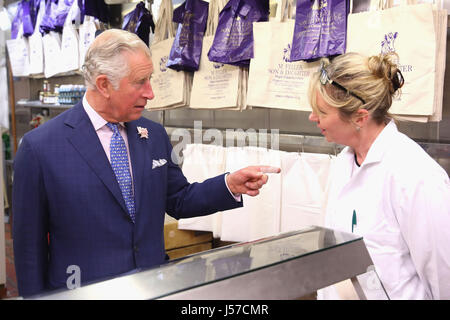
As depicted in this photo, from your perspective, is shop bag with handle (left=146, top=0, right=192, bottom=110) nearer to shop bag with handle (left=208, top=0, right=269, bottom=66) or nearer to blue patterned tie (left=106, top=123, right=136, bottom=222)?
shop bag with handle (left=208, top=0, right=269, bottom=66)

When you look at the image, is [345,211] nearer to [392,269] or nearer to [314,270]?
[392,269]

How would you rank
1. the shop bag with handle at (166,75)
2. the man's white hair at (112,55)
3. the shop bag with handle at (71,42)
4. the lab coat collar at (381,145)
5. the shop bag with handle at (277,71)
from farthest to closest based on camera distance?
1. the shop bag with handle at (71,42)
2. the shop bag with handle at (166,75)
3. the shop bag with handle at (277,71)
4. the man's white hair at (112,55)
5. the lab coat collar at (381,145)

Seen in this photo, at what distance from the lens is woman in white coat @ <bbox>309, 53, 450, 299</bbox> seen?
57.7 inches

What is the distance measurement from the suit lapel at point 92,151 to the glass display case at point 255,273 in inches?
31.6

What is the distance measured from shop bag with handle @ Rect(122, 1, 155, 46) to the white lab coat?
2476 millimetres

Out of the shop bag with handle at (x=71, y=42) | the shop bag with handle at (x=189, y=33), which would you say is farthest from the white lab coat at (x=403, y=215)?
the shop bag with handle at (x=71, y=42)

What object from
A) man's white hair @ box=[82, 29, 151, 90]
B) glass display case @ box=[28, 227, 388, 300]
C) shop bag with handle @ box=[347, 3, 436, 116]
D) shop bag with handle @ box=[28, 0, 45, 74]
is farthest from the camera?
shop bag with handle @ box=[28, 0, 45, 74]

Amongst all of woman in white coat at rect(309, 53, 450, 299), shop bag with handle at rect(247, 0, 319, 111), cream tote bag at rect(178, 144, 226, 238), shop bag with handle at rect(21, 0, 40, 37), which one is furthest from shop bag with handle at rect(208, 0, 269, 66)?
shop bag with handle at rect(21, 0, 40, 37)

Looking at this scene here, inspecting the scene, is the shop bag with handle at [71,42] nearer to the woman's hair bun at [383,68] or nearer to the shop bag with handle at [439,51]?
the shop bag with handle at [439,51]

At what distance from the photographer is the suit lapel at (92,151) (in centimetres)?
174

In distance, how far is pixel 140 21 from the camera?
3.63 m

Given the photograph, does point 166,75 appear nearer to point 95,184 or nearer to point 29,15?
point 95,184

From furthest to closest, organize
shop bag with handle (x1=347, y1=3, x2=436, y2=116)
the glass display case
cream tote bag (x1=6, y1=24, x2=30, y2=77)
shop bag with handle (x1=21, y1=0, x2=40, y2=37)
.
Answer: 1. cream tote bag (x1=6, y1=24, x2=30, y2=77)
2. shop bag with handle (x1=21, y1=0, x2=40, y2=37)
3. shop bag with handle (x1=347, y1=3, x2=436, y2=116)
4. the glass display case
